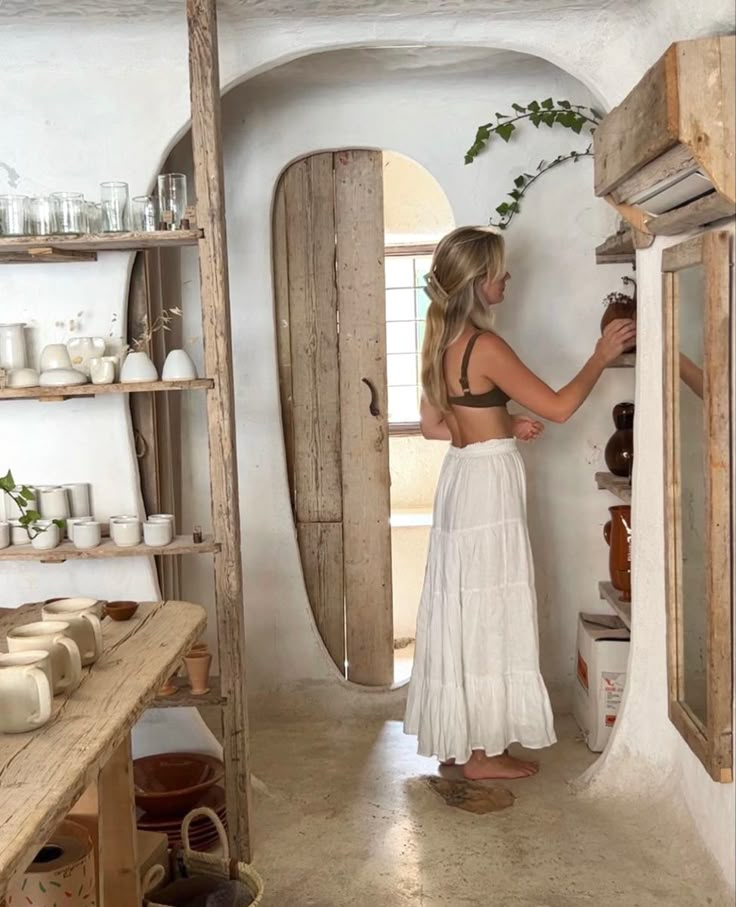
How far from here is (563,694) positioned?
442 centimetres

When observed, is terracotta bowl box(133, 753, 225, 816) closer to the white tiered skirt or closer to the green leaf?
the white tiered skirt

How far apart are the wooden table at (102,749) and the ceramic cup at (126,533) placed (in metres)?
0.53

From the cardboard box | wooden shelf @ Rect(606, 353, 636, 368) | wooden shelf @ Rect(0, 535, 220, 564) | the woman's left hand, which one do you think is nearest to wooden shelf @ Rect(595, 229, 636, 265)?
wooden shelf @ Rect(606, 353, 636, 368)

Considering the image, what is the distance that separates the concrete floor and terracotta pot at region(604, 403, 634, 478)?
1.05 m

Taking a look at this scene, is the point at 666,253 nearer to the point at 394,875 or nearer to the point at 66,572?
the point at 394,875

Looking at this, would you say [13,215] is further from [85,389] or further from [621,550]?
[621,550]

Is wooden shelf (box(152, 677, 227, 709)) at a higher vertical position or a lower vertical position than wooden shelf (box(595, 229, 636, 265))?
lower

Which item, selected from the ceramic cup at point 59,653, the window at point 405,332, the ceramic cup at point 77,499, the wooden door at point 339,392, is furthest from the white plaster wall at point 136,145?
the window at point 405,332

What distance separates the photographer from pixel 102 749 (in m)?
1.79

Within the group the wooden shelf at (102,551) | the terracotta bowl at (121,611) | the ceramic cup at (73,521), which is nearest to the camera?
the terracotta bowl at (121,611)

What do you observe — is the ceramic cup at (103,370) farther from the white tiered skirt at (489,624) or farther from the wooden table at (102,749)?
the white tiered skirt at (489,624)

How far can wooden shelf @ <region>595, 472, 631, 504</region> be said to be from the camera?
3725 millimetres

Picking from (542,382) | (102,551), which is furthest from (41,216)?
(542,382)

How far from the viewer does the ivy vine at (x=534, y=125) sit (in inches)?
160
